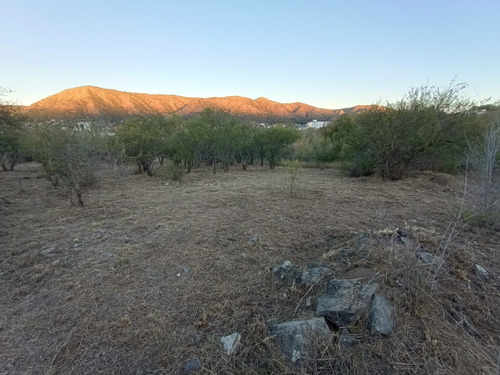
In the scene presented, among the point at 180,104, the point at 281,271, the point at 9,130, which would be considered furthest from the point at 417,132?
the point at 180,104

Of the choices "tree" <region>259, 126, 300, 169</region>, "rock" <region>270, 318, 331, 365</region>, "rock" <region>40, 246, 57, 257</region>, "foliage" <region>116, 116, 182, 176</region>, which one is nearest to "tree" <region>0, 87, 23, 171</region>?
→ "foliage" <region>116, 116, 182, 176</region>

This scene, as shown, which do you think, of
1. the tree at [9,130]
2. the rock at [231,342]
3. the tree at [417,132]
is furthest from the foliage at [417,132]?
the tree at [9,130]

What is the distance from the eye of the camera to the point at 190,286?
123 inches

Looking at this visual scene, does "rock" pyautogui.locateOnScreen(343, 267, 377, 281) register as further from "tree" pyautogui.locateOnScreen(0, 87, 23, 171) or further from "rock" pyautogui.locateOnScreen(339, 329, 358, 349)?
"tree" pyautogui.locateOnScreen(0, 87, 23, 171)

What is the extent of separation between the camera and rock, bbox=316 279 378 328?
7.27 ft

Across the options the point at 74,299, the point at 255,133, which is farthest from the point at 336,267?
the point at 255,133

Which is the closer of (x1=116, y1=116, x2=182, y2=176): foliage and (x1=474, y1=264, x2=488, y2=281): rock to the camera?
(x1=474, y1=264, x2=488, y2=281): rock

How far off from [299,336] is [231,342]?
22.4 inches

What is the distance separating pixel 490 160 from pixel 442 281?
333cm

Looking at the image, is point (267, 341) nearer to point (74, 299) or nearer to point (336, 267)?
point (336, 267)

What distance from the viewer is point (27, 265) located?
3709mm

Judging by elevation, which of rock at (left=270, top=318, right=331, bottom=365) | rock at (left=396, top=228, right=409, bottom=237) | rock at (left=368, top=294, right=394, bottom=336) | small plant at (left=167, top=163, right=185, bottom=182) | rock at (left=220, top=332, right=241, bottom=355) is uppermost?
rock at (left=396, top=228, right=409, bottom=237)

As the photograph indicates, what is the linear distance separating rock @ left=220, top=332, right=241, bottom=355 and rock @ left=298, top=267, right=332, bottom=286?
918 millimetres

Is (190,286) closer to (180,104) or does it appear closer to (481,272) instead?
(481,272)
